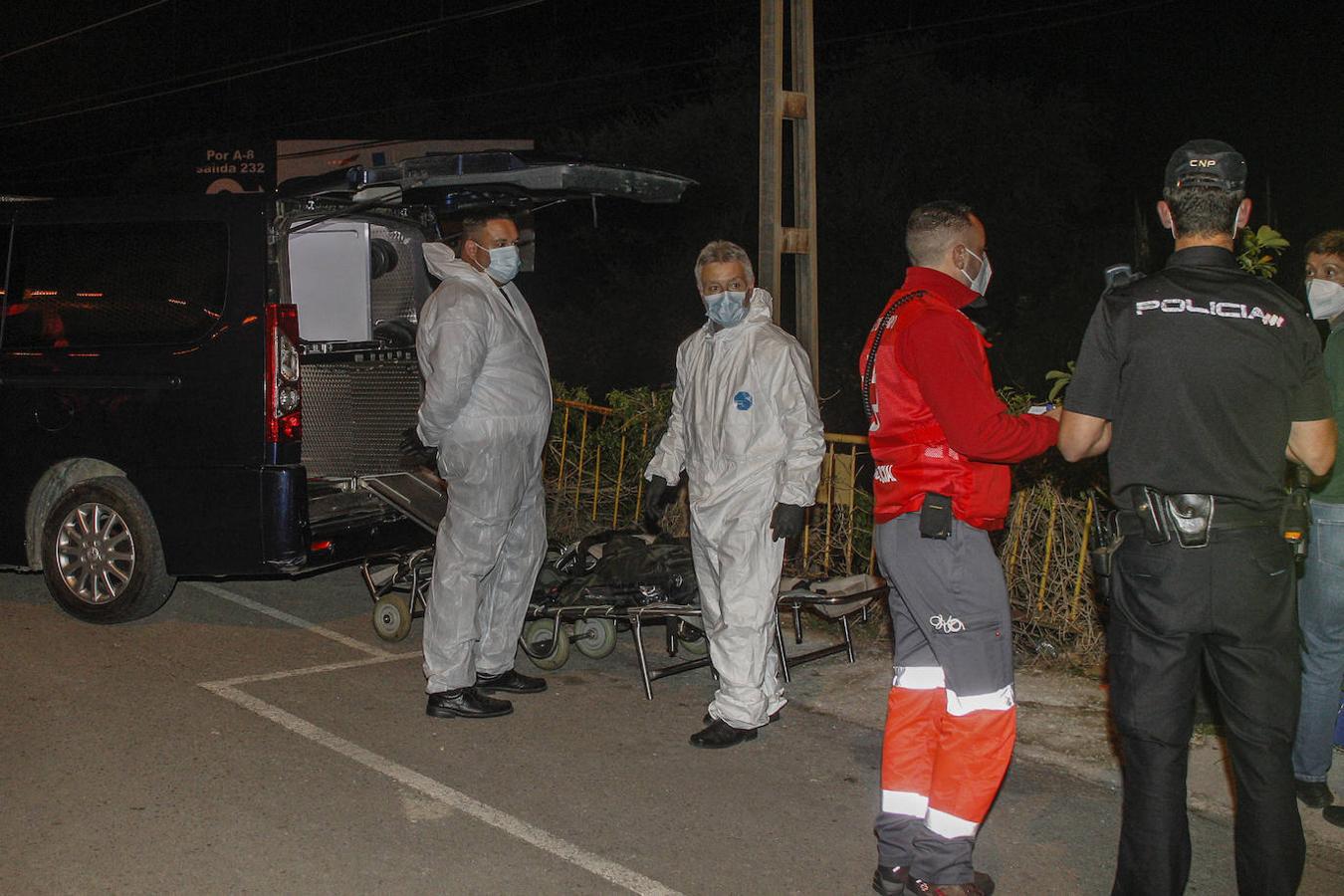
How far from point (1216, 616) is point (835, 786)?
1834mm

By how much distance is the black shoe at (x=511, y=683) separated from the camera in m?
5.71

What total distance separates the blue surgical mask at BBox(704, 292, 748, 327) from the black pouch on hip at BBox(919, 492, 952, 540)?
1.64 metres

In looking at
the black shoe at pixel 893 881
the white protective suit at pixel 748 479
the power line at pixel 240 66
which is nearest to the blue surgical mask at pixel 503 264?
the white protective suit at pixel 748 479

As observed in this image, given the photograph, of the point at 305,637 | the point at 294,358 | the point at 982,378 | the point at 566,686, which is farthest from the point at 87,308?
the point at 982,378

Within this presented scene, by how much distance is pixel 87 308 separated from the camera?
6727mm

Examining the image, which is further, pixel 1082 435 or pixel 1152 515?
pixel 1082 435

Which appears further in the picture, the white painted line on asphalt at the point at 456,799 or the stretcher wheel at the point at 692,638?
the stretcher wheel at the point at 692,638

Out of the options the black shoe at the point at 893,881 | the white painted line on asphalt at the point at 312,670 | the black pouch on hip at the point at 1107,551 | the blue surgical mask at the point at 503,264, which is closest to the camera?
the black pouch on hip at the point at 1107,551

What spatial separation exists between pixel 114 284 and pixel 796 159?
3844 mm

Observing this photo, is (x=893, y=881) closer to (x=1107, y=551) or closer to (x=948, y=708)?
(x=948, y=708)

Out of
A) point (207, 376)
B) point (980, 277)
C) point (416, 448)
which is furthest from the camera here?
point (207, 376)

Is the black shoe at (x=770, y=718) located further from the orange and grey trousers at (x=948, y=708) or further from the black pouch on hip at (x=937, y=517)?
the black pouch on hip at (x=937, y=517)

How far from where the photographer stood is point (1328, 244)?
432 centimetres

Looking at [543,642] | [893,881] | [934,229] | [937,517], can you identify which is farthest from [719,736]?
→ [934,229]
